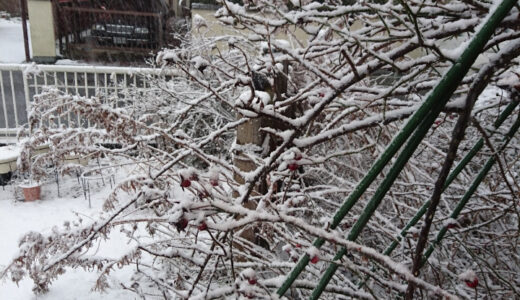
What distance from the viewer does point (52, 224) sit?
4051 millimetres

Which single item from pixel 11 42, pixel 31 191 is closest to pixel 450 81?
pixel 31 191

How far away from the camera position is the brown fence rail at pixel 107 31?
12.2 meters

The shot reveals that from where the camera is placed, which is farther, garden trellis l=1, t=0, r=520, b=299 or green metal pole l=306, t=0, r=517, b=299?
garden trellis l=1, t=0, r=520, b=299

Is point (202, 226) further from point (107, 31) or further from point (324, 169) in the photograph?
point (107, 31)

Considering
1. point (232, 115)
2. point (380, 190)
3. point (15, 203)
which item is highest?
point (380, 190)

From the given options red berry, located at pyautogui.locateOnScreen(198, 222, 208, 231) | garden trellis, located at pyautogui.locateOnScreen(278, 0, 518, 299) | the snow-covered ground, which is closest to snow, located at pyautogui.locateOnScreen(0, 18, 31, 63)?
the snow-covered ground

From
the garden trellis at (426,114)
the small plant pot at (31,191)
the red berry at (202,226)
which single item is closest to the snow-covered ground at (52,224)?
the small plant pot at (31,191)

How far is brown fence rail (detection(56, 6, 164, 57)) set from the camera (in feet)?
40.1

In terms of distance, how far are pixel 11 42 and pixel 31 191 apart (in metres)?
11.7

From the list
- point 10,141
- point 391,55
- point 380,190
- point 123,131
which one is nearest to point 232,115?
point 123,131

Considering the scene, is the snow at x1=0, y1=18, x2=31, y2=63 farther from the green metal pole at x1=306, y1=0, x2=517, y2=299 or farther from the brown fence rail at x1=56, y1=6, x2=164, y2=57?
the green metal pole at x1=306, y1=0, x2=517, y2=299

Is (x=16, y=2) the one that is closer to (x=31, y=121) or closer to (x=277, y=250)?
(x=31, y=121)

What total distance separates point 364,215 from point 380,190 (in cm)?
7

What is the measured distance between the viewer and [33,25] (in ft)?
37.6
